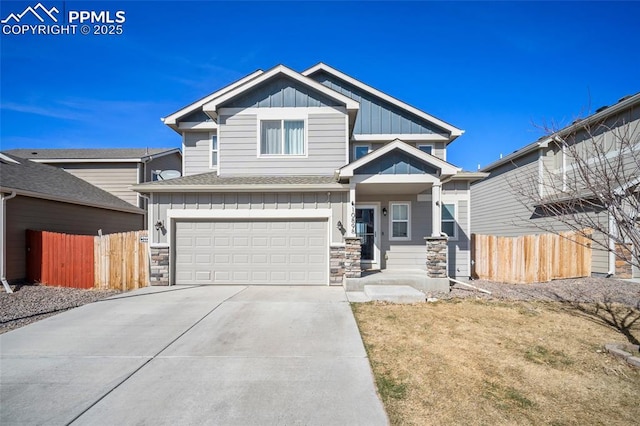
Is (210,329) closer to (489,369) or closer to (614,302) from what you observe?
(489,369)

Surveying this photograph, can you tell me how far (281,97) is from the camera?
426 inches

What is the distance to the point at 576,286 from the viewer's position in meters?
9.10

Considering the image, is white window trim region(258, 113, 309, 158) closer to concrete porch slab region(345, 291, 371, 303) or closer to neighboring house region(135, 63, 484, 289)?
neighboring house region(135, 63, 484, 289)

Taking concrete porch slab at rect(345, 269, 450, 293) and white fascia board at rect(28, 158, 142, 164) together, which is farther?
white fascia board at rect(28, 158, 142, 164)

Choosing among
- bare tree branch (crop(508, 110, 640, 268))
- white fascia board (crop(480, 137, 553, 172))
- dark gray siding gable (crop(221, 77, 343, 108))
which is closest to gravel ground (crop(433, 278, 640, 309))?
bare tree branch (crop(508, 110, 640, 268))

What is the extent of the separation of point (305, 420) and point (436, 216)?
7.60 meters

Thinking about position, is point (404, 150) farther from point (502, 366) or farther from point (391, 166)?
point (502, 366)

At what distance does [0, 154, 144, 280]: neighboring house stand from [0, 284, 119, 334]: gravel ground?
46.5 inches

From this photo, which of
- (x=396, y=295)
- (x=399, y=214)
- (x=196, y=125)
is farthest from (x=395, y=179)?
(x=196, y=125)

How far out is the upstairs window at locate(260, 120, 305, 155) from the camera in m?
10.8

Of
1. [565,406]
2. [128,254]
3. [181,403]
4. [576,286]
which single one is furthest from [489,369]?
[128,254]

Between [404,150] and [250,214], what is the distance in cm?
496

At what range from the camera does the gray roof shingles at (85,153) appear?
1694cm

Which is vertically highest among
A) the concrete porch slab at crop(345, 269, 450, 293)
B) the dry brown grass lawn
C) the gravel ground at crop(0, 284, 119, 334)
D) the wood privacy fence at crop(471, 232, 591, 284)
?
the wood privacy fence at crop(471, 232, 591, 284)
